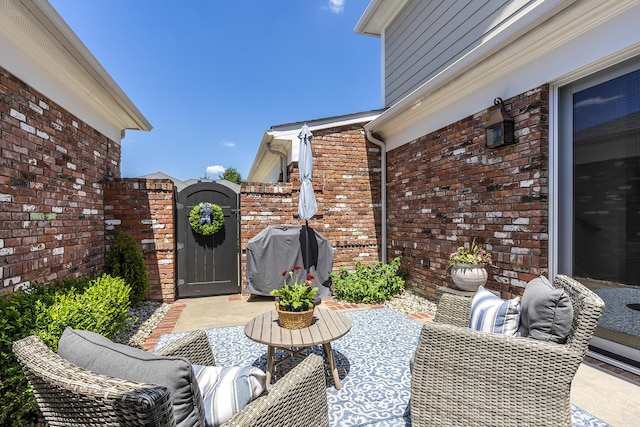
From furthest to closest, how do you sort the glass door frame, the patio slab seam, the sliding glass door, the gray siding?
the gray siding < the patio slab seam < the glass door frame < the sliding glass door

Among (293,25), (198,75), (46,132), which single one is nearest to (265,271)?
(46,132)

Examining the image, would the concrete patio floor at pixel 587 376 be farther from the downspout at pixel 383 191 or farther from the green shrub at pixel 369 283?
the downspout at pixel 383 191

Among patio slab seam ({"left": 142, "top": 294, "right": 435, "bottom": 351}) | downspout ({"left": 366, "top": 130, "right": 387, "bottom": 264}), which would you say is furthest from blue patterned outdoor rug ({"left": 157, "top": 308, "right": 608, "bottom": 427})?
downspout ({"left": 366, "top": 130, "right": 387, "bottom": 264})

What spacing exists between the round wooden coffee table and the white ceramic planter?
1.82 metres

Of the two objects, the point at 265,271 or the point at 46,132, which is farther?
the point at 265,271

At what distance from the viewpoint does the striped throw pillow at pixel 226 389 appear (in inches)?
48.9

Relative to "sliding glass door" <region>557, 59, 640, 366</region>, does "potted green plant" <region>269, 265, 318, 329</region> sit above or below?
below

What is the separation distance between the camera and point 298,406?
1406 mm

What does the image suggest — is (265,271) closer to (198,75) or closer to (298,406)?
(298,406)

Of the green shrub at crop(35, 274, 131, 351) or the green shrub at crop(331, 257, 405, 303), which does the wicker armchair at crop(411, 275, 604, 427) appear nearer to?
the green shrub at crop(35, 274, 131, 351)

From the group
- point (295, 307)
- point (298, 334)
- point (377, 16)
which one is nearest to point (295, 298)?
point (295, 307)

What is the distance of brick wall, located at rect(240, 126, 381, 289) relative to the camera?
18.8 ft

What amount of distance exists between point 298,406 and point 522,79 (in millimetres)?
3907

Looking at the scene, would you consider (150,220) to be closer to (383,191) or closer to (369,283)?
(369,283)
